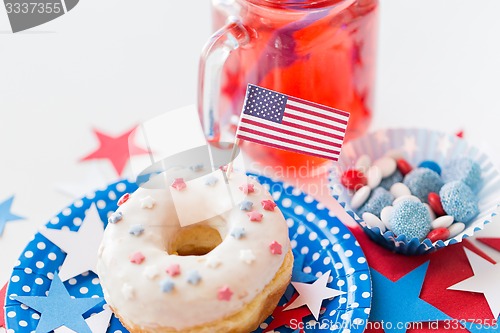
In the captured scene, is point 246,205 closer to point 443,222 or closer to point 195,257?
point 195,257

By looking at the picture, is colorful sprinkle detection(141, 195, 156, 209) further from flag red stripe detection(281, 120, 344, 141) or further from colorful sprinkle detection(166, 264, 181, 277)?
flag red stripe detection(281, 120, 344, 141)

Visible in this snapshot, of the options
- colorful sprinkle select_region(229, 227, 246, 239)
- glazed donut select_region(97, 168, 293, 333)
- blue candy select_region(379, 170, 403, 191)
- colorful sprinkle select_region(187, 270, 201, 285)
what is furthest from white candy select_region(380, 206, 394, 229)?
colorful sprinkle select_region(187, 270, 201, 285)

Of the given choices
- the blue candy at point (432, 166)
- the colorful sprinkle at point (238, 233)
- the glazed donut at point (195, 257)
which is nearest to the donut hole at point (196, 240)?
the glazed donut at point (195, 257)

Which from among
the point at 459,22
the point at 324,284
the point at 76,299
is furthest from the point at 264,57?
the point at 459,22

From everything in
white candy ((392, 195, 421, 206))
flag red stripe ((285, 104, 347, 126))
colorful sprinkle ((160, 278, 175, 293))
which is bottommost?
white candy ((392, 195, 421, 206))

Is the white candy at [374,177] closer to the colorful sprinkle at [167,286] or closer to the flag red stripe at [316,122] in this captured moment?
the flag red stripe at [316,122]

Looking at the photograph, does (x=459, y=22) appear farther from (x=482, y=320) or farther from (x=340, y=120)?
(x=482, y=320)
